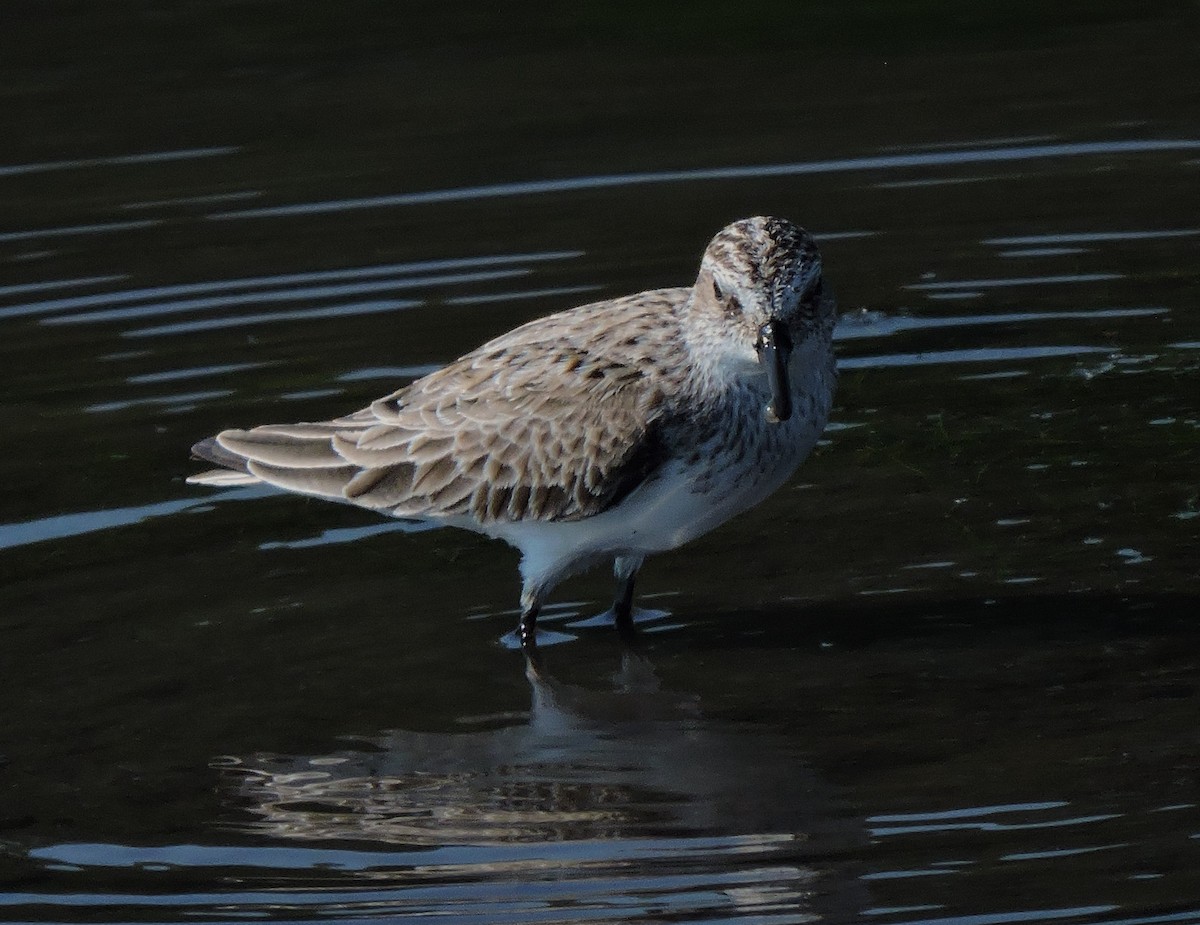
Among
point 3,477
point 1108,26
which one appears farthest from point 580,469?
point 1108,26

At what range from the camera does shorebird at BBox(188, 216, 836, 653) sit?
862 cm

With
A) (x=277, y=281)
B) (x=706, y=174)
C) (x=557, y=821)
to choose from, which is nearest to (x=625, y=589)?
(x=557, y=821)

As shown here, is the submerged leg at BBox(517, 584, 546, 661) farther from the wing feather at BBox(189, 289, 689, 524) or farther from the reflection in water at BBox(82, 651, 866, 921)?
the reflection in water at BBox(82, 651, 866, 921)

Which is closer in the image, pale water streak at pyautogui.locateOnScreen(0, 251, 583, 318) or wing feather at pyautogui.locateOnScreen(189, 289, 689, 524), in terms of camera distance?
wing feather at pyautogui.locateOnScreen(189, 289, 689, 524)

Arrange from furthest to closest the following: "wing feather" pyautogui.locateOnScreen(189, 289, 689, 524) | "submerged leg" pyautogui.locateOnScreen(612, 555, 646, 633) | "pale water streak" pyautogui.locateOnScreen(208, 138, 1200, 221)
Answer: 1. "pale water streak" pyautogui.locateOnScreen(208, 138, 1200, 221)
2. "submerged leg" pyautogui.locateOnScreen(612, 555, 646, 633)
3. "wing feather" pyautogui.locateOnScreen(189, 289, 689, 524)

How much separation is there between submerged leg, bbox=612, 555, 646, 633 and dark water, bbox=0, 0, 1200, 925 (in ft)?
0.52

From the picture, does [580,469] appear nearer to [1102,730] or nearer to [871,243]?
[1102,730]

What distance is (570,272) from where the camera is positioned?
13.1m

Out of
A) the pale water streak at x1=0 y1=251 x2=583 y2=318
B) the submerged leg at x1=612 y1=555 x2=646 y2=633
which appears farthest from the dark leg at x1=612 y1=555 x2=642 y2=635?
the pale water streak at x1=0 y1=251 x2=583 y2=318

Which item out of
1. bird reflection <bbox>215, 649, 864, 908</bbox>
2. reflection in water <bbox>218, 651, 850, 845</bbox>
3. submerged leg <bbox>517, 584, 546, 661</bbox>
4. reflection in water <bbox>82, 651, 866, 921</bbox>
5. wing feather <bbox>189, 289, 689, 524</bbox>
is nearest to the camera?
reflection in water <bbox>82, 651, 866, 921</bbox>

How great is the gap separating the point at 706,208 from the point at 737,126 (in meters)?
1.62

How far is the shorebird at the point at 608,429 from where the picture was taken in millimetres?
8625

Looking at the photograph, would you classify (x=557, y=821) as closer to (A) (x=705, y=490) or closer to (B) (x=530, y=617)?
(A) (x=705, y=490)

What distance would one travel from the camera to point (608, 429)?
8945mm
